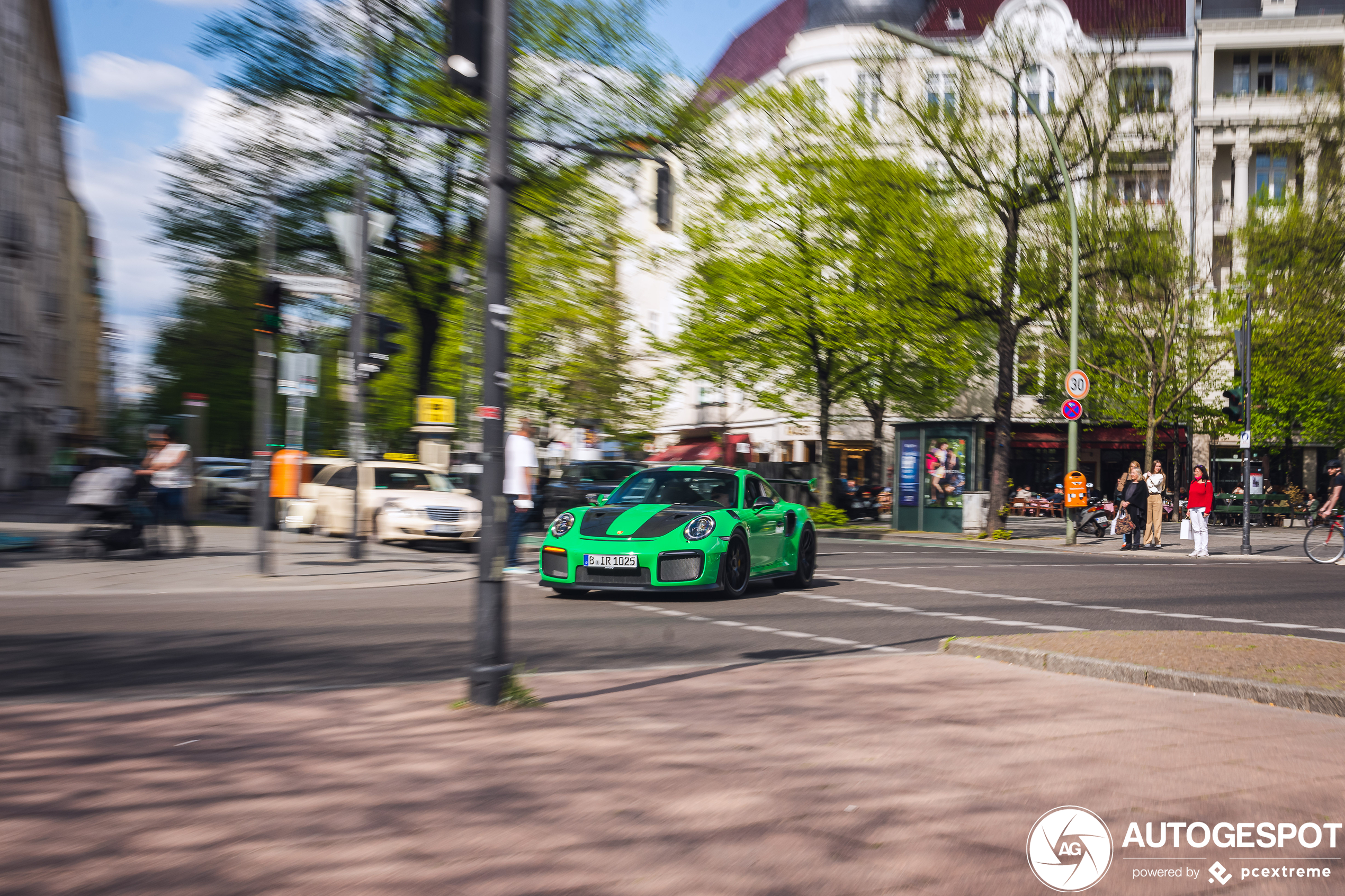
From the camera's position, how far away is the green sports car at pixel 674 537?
38.5 feet

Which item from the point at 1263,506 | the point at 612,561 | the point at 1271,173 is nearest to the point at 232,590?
the point at 612,561

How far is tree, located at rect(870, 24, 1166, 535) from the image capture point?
2684 centimetres

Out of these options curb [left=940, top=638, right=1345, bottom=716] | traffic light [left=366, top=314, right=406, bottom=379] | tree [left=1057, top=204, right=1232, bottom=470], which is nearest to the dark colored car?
traffic light [left=366, top=314, right=406, bottom=379]

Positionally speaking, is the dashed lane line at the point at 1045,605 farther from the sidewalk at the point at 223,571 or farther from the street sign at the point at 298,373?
the street sign at the point at 298,373

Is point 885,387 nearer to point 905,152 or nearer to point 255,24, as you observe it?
point 905,152

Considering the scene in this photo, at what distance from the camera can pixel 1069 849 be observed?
386 centimetres

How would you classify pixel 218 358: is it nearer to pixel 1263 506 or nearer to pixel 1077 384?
pixel 1077 384

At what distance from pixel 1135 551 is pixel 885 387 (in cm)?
1494

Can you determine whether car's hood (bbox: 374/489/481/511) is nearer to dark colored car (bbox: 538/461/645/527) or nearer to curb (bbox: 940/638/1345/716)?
dark colored car (bbox: 538/461/645/527)

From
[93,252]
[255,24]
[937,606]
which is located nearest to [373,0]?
[255,24]

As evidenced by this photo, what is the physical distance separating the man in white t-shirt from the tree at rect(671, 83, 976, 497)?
15937 millimetres

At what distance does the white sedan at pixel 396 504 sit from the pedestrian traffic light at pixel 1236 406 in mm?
15736

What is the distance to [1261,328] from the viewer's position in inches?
1559

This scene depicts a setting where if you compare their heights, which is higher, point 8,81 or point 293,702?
point 8,81
